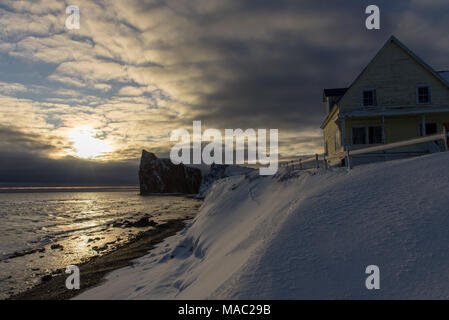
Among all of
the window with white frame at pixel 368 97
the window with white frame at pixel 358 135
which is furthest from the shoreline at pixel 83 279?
the window with white frame at pixel 368 97

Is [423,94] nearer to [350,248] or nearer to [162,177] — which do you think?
[350,248]

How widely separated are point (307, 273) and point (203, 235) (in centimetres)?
711

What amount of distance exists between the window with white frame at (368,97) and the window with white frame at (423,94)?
2787 millimetres

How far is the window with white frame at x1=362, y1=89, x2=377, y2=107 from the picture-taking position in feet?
57.5

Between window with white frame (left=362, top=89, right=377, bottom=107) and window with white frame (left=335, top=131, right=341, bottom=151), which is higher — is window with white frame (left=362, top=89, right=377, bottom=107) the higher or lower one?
the higher one

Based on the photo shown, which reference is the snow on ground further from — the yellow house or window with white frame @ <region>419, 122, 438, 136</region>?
window with white frame @ <region>419, 122, 438, 136</region>

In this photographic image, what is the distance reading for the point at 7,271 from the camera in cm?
1231

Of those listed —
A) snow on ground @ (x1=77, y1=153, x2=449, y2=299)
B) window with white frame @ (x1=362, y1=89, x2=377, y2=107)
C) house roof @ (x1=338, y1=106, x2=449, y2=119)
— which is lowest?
snow on ground @ (x1=77, y1=153, x2=449, y2=299)

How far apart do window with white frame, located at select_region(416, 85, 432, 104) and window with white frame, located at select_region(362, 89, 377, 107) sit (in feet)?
9.14

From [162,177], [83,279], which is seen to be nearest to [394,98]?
[83,279]

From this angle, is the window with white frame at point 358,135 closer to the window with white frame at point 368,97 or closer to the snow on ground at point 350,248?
the window with white frame at point 368,97

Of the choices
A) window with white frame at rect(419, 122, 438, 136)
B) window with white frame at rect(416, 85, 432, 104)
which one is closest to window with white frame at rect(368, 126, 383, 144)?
window with white frame at rect(419, 122, 438, 136)

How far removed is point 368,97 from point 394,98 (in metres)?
1.64

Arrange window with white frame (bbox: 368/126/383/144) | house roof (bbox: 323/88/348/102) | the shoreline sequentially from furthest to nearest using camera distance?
house roof (bbox: 323/88/348/102), window with white frame (bbox: 368/126/383/144), the shoreline
